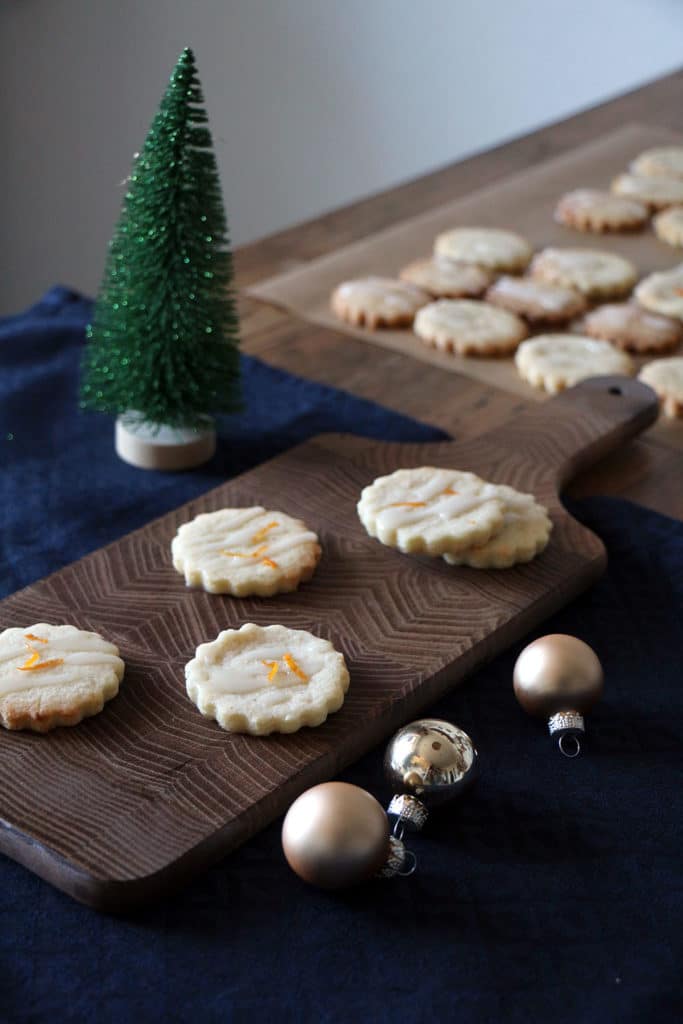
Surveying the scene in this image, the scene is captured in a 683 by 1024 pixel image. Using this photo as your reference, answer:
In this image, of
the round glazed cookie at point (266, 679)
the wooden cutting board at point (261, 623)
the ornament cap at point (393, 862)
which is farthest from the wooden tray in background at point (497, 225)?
the ornament cap at point (393, 862)

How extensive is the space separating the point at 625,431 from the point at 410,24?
102 inches

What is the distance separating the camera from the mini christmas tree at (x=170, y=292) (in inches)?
49.4

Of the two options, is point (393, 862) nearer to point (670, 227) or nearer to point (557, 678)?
point (557, 678)

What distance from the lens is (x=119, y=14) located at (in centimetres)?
308

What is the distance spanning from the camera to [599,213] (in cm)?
195

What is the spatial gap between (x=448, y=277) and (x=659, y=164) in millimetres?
586

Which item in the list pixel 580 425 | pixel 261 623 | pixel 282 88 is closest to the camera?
pixel 261 623

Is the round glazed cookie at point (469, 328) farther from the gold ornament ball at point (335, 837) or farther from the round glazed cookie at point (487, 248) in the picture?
the gold ornament ball at point (335, 837)

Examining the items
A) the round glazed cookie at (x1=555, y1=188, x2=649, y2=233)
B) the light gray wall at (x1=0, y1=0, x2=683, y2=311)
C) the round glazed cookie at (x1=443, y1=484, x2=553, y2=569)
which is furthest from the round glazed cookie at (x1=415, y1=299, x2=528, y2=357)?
the light gray wall at (x1=0, y1=0, x2=683, y2=311)

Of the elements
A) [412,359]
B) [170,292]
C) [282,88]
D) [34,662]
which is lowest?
[282,88]

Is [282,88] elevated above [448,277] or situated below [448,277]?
below

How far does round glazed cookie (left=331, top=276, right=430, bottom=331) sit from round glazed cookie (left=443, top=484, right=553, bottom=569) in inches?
21.8

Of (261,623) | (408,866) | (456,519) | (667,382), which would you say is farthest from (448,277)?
(408,866)

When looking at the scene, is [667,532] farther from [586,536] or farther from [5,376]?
[5,376]
